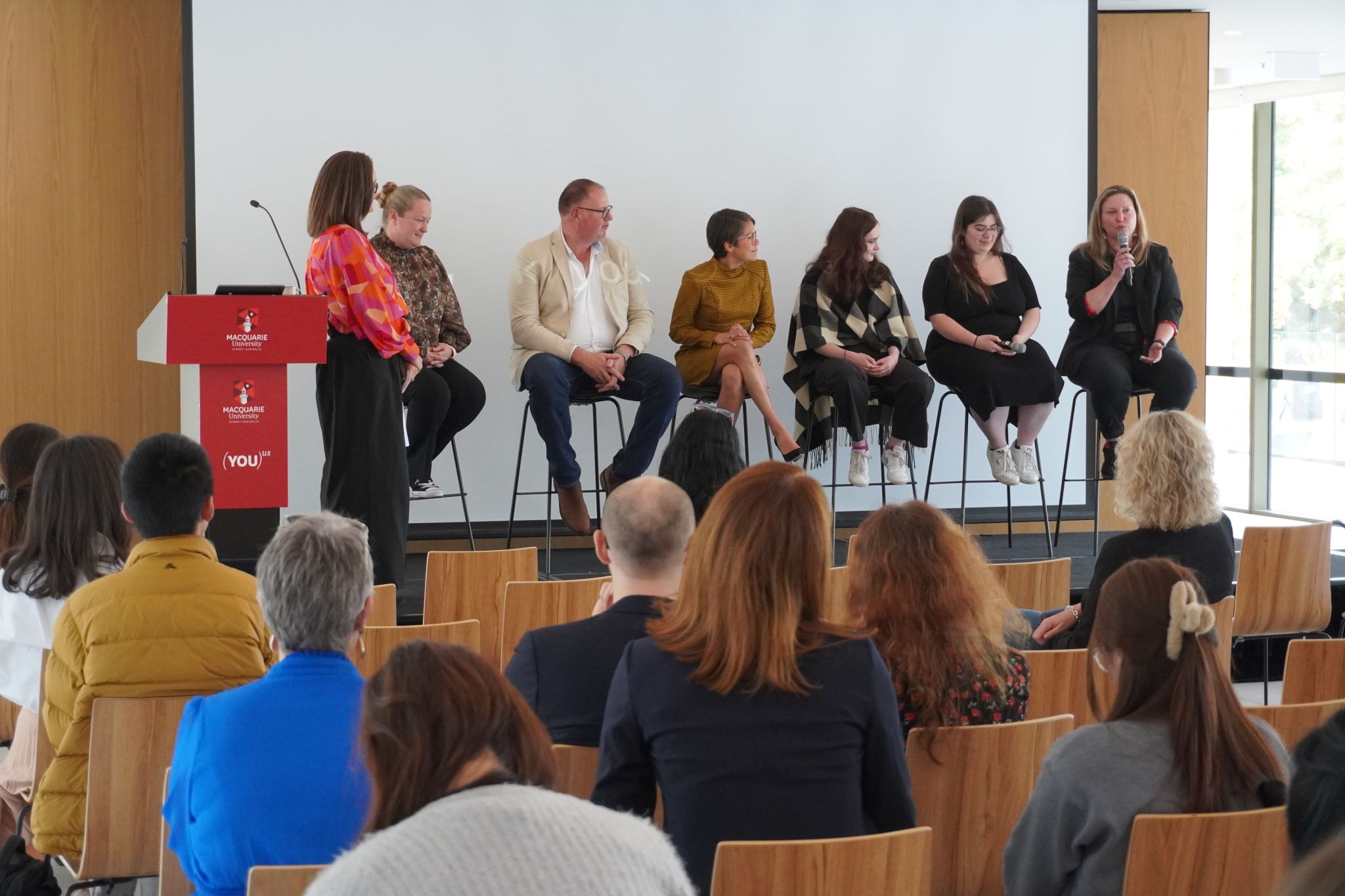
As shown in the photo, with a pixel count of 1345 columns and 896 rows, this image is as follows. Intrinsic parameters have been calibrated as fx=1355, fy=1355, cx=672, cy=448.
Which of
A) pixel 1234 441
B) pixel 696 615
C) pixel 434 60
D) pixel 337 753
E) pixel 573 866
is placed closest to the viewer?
pixel 573 866

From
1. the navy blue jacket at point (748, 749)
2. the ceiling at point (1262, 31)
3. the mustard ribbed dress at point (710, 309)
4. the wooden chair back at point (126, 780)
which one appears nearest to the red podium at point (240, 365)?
the mustard ribbed dress at point (710, 309)

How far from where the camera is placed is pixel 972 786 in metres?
2.30

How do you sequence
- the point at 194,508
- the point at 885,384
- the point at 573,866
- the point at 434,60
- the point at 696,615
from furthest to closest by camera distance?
1. the point at 434,60
2. the point at 885,384
3. the point at 194,508
4. the point at 696,615
5. the point at 573,866

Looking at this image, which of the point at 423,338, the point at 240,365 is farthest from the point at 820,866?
the point at 423,338

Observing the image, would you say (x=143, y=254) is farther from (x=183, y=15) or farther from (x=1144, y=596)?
(x=1144, y=596)

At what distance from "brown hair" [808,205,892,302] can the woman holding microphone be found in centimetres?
91

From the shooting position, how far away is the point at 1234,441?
10.1 meters

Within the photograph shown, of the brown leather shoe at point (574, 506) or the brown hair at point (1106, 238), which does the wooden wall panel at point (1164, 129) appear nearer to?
the brown hair at point (1106, 238)

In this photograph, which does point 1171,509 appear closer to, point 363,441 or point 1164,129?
point 363,441

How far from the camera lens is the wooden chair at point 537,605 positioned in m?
3.53

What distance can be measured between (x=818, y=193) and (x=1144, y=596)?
4933 millimetres

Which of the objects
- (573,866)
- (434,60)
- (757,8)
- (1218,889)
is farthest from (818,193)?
(573,866)

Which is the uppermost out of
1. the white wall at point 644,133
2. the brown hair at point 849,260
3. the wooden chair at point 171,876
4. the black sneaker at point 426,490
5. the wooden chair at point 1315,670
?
the white wall at point 644,133

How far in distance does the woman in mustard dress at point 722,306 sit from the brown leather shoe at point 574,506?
74 cm
